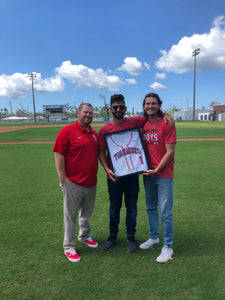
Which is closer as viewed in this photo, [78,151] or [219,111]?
[78,151]

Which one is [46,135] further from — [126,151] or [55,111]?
[55,111]

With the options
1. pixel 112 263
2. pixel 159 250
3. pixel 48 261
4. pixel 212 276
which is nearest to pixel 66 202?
pixel 48 261

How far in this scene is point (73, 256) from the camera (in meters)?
3.03

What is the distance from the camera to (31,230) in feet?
12.4

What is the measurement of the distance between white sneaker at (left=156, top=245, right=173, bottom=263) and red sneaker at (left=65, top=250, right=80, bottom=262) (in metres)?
1.10

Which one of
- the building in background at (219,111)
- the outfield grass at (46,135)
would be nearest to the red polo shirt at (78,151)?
the outfield grass at (46,135)

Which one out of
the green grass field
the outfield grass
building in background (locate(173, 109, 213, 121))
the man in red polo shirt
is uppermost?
building in background (locate(173, 109, 213, 121))

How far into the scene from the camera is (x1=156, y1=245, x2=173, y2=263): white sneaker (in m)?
2.93

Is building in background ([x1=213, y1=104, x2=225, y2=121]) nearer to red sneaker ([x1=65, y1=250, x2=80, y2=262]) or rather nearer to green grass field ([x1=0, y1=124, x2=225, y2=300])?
green grass field ([x1=0, y1=124, x2=225, y2=300])

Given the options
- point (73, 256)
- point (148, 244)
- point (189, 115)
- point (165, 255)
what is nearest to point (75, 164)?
point (73, 256)

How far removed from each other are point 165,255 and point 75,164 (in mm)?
1754

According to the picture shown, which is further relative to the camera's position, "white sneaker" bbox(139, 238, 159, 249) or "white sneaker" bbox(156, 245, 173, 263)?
"white sneaker" bbox(139, 238, 159, 249)

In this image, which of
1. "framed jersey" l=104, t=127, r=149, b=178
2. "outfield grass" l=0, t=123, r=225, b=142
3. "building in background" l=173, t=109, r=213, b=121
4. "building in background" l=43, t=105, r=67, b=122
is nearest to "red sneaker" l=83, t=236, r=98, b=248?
"framed jersey" l=104, t=127, r=149, b=178

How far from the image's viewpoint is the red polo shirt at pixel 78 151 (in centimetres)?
286
